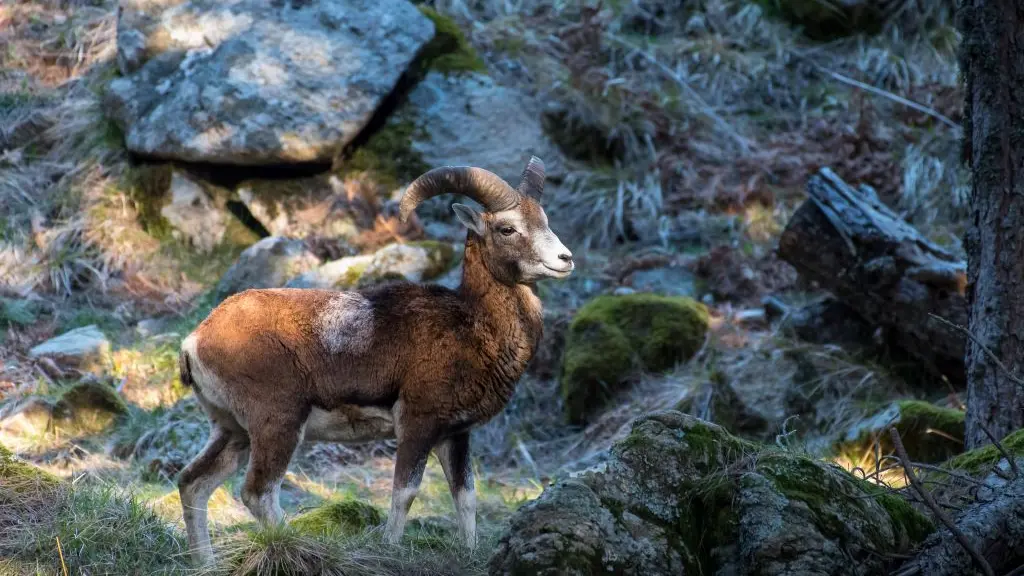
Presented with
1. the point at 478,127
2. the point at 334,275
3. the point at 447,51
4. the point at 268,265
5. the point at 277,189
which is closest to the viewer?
the point at 334,275

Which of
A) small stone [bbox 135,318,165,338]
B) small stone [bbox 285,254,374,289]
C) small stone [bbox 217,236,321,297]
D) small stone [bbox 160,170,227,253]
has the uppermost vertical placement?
small stone [bbox 285,254,374,289]

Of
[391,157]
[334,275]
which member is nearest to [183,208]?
[391,157]

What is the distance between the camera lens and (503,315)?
6309 mm

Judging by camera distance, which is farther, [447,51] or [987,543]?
[447,51]

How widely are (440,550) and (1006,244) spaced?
3.83 meters

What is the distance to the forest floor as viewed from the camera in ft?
23.0

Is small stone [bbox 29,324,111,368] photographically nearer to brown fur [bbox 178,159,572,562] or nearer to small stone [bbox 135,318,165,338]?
small stone [bbox 135,318,165,338]

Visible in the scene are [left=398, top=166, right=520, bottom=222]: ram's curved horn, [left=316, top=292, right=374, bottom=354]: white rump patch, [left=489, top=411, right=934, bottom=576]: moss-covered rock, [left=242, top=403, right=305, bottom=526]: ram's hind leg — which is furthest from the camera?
[left=398, top=166, right=520, bottom=222]: ram's curved horn

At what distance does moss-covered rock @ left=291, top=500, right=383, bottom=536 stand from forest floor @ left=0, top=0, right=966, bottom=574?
40cm

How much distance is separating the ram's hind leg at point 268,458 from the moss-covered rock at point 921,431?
4.08 meters

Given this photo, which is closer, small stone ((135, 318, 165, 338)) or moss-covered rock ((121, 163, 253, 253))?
small stone ((135, 318, 165, 338))

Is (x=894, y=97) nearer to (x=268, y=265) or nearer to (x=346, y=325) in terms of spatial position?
(x=268, y=265)

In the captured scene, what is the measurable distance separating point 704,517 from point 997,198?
10.4ft

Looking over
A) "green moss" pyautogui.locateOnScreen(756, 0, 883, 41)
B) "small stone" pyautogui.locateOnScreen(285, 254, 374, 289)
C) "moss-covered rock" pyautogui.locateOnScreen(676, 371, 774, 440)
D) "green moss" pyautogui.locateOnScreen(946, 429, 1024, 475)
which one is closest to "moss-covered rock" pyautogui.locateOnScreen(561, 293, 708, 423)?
"moss-covered rock" pyautogui.locateOnScreen(676, 371, 774, 440)
